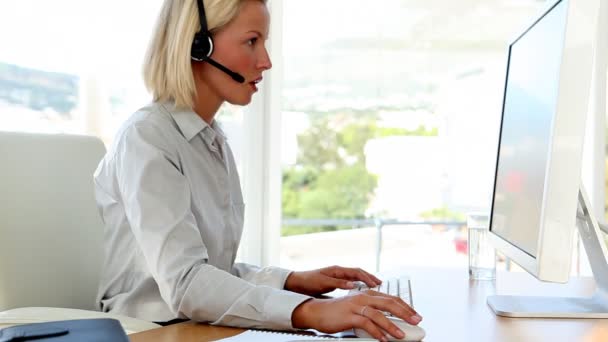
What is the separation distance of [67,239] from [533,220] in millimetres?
843

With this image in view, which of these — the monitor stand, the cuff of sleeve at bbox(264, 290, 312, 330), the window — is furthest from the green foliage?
the cuff of sleeve at bbox(264, 290, 312, 330)

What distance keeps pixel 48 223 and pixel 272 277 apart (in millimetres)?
431

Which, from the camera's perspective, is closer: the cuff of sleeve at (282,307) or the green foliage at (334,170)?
the cuff of sleeve at (282,307)

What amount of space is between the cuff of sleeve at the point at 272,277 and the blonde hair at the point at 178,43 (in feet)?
1.16

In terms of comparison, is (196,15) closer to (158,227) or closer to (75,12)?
(158,227)

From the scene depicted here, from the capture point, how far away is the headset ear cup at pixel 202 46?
1.26m

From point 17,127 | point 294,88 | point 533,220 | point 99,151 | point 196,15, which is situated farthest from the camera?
point 294,88

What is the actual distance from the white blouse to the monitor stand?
0.37m

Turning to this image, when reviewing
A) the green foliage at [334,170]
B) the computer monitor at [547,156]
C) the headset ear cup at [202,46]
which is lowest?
the green foliage at [334,170]

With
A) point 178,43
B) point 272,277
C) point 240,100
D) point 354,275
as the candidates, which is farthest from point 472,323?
point 178,43

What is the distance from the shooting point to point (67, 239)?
1305mm

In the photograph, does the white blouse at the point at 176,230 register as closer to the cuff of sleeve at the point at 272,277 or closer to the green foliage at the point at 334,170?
the cuff of sleeve at the point at 272,277

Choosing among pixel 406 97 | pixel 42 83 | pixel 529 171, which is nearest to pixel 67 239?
pixel 529 171

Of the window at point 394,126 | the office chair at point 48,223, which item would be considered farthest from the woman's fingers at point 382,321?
the window at point 394,126
